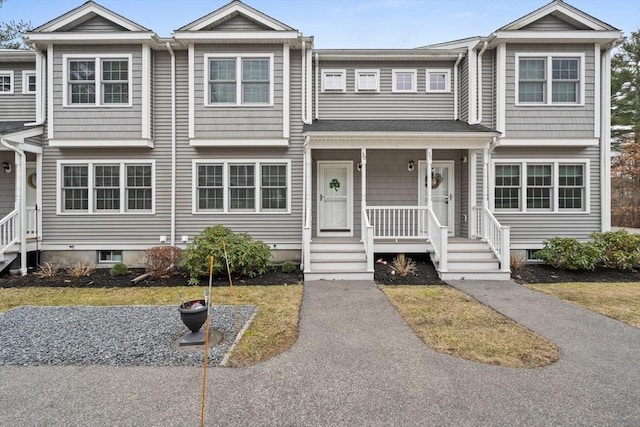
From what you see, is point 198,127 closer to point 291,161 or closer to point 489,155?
point 291,161

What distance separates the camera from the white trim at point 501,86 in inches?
355

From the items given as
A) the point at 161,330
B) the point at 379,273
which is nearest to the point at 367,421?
the point at 161,330

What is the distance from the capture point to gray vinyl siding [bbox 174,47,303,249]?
9.28 metres

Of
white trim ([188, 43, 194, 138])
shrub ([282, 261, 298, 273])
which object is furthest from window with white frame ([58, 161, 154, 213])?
shrub ([282, 261, 298, 273])

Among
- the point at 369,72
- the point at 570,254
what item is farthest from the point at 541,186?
the point at 369,72

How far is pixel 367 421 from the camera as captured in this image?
266cm

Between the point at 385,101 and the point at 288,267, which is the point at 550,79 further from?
the point at 288,267

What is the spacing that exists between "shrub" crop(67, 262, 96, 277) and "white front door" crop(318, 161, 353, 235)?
623 cm

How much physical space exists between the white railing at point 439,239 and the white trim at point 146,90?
309 inches

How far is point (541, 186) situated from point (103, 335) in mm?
10717

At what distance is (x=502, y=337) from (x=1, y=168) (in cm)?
1326

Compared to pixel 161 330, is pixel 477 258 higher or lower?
higher

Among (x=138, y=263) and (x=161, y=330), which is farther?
(x=138, y=263)

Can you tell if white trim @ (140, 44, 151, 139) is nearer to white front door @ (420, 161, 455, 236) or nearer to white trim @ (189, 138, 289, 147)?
white trim @ (189, 138, 289, 147)
